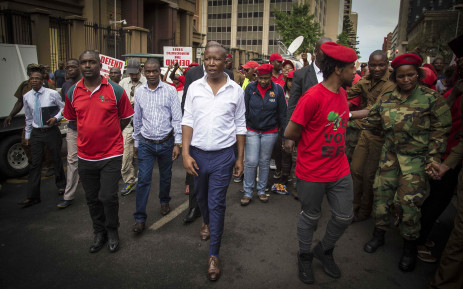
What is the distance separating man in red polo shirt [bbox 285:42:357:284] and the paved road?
55 cm

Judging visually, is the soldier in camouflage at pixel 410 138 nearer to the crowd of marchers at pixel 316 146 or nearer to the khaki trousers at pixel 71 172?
the crowd of marchers at pixel 316 146

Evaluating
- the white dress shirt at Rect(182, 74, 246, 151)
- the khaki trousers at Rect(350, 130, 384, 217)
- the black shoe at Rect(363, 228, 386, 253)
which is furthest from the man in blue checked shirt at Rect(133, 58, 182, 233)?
the black shoe at Rect(363, 228, 386, 253)

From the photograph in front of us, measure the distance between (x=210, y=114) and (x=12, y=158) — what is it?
16.9 ft

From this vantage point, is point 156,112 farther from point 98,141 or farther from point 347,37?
point 347,37

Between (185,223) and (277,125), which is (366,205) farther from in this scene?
(185,223)

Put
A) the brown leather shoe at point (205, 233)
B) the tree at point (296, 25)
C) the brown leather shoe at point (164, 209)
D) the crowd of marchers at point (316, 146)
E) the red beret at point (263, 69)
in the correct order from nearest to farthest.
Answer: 1. the crowd of marchers at point (316, 146)
2. the brown leather shoe at point (205, 233)
3. the brown leather shoe at point (164, 209)
4. the red beret at point (263, 69)
5. the tree at point (296, 25)

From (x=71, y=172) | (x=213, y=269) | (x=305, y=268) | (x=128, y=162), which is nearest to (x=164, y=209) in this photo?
(x=128, y=162)

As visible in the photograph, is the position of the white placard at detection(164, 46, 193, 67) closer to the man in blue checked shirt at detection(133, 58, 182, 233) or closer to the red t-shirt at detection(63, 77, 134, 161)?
the man in blue checked shirt at detection(133, 58, 182, 233)

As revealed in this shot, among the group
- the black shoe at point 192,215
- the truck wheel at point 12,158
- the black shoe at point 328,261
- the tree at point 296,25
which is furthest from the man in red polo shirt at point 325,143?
the tree at point 296,25

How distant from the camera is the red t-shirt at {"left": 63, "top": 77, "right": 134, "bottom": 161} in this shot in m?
3.58

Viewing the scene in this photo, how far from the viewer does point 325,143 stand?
9.78 feet

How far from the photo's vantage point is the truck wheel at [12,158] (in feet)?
20.2

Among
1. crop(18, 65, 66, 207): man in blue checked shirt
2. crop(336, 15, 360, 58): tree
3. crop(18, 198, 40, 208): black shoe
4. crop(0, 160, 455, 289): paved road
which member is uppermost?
crop(336, 15, 360, 58): tree

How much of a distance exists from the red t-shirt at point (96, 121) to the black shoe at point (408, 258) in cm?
332
